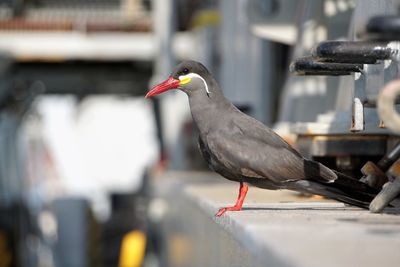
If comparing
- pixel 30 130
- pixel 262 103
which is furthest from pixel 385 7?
pixel 30 130

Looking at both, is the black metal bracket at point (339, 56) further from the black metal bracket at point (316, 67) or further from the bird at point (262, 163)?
the bird at point (262, 163)

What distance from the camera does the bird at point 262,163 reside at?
17.4 ft

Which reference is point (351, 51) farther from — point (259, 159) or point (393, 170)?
point (393, 170)

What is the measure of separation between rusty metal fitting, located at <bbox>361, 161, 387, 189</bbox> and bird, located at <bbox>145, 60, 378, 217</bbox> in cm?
33

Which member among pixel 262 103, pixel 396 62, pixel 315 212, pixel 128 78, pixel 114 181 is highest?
pixel 396 62

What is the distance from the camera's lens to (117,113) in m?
34.8

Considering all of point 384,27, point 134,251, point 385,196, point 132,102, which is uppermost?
point 384,27

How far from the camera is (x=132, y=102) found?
35.2 meters

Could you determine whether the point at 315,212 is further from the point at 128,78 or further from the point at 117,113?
the point at 117,113

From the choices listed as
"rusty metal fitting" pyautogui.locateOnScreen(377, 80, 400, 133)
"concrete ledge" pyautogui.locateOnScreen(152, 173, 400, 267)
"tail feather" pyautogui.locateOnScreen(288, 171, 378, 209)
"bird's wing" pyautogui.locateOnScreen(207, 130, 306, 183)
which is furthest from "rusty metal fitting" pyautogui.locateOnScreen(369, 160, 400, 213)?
"rusty metal fitting" pyautogui.locateOnScreen(377, 80, 400, 133)

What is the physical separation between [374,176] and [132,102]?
2955cm

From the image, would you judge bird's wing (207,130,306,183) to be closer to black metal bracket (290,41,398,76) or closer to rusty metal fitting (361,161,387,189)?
black metal bracket (290,41,398,76)

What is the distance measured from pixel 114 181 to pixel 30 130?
23.9 feet

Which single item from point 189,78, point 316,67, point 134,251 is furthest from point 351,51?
point 134,251
